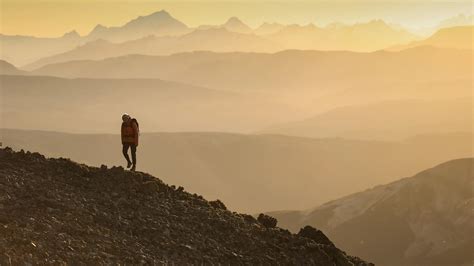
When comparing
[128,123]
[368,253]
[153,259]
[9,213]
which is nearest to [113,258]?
[153,259]

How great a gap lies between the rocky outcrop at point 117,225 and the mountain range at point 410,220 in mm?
89156

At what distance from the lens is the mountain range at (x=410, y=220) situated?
110688 millimetres

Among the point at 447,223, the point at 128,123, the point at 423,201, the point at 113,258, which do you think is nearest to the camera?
the point at 113,258

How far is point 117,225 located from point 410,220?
107m

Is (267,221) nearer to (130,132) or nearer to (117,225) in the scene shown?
(130,132)

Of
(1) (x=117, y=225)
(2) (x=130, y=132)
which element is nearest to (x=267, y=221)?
(2) (x=130, y=132)

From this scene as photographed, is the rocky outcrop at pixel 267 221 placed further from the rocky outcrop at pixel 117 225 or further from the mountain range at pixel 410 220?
the mountain range at pixel 410 220

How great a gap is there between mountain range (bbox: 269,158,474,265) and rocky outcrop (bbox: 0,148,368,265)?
89.2 metres

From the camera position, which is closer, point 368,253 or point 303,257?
point 303,257

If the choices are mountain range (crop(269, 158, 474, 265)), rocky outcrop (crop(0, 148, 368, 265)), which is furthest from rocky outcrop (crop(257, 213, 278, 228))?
mountain range (crop(269, 158, 474, 265))

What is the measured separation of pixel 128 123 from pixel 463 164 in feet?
384

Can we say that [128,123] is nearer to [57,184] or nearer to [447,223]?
[57,184]

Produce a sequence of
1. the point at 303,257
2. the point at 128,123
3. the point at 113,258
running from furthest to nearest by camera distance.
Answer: the point at 128,123 → the point at 303,257 → the point at 113,258

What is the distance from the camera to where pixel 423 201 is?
12150 cm
